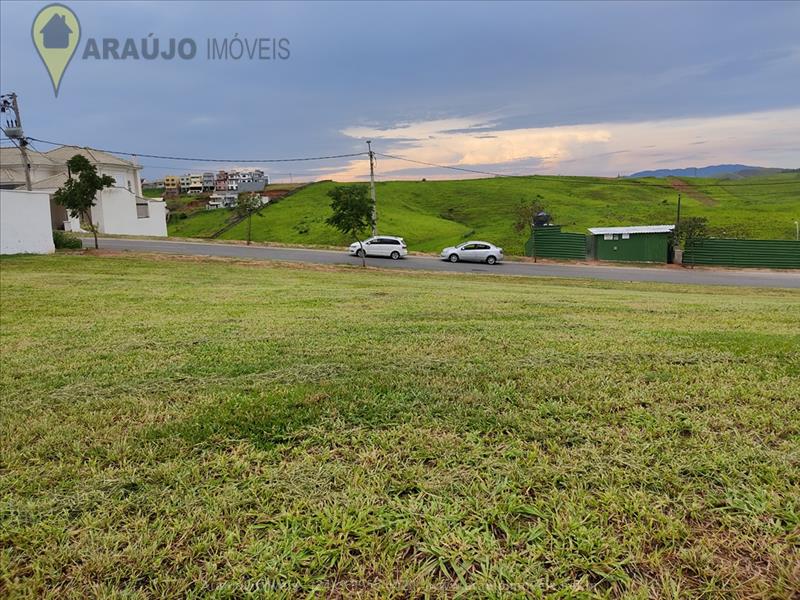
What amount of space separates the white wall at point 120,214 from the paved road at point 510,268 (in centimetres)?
1171

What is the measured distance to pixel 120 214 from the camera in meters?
44.9

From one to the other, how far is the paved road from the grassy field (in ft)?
72.5

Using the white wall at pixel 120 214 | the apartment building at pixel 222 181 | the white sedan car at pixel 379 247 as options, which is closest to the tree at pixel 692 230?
the white sedan car at pixel 379 247

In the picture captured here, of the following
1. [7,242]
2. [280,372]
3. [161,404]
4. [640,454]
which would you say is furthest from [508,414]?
[7,242]

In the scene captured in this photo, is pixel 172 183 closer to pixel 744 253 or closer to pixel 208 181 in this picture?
pixel 208 181

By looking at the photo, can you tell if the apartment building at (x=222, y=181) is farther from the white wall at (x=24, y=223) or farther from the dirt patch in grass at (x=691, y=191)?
the white wall at (x=24, y=223)

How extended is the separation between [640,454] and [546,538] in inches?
36.1

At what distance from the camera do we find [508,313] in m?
7.98

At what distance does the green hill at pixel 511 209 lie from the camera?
47.9m

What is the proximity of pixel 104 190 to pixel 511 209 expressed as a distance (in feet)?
144

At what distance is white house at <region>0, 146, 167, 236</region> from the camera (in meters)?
42.7

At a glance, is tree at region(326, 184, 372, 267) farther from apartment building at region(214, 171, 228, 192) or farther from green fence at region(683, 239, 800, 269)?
apartment building at region(214, 171, 228, 192)

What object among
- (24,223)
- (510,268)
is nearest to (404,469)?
(24,223)

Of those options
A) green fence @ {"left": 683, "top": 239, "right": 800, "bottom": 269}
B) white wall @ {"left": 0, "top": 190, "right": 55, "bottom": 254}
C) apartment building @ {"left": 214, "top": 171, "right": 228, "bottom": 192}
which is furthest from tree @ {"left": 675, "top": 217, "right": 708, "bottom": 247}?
apartment building @ {"left": 214, "top": 171, "right": 228, "bottom": 192}
